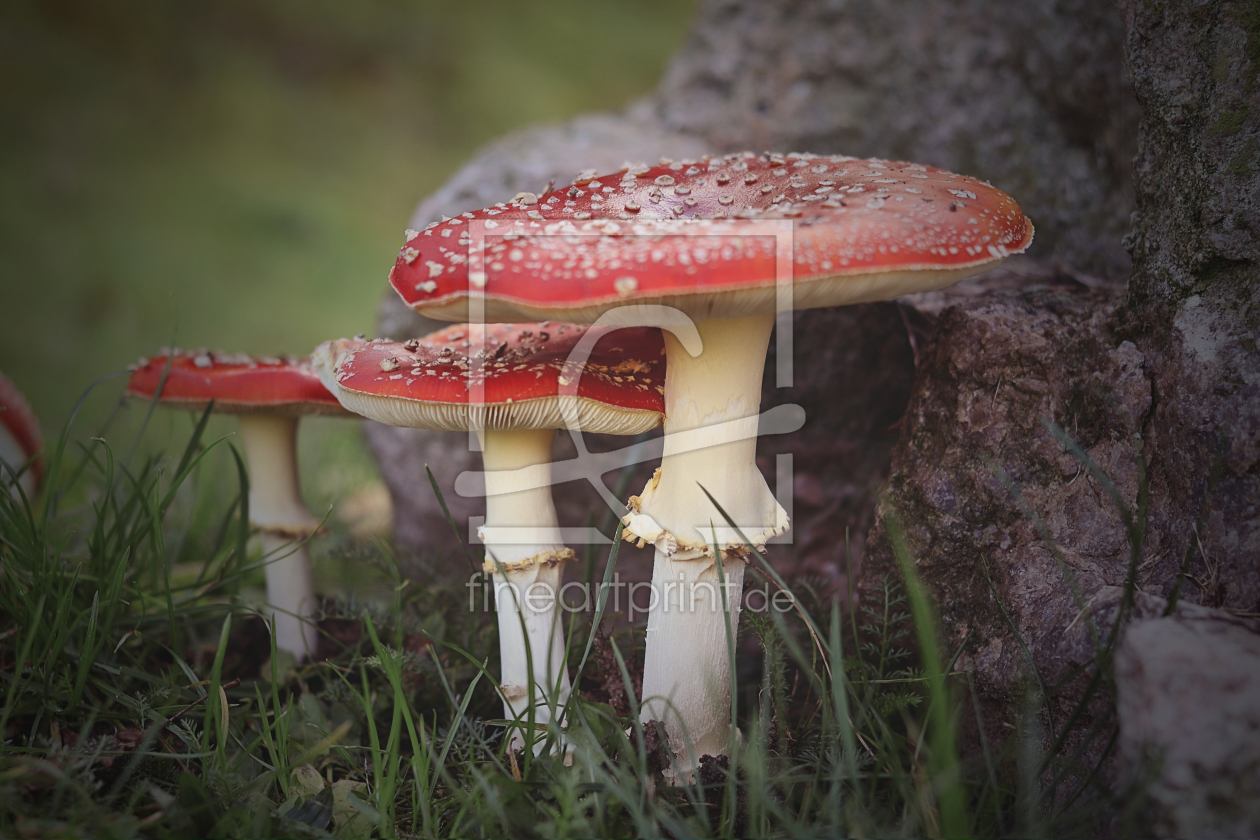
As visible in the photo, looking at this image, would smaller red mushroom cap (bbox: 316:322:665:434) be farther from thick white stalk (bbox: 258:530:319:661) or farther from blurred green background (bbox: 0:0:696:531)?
blurred green background (bbox: 0:0:696:531)

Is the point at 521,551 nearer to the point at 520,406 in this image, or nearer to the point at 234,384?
the point at 520,406

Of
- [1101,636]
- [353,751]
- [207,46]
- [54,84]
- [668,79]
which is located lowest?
[353,751]

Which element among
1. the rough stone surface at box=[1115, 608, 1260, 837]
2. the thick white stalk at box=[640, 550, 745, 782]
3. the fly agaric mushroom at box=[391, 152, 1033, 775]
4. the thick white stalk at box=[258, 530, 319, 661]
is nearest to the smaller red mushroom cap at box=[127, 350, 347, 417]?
the thick white stalk at box=[258, 530, 319, 661]

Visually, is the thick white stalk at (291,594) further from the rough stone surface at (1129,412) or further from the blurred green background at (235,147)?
the blurred green background at (235,147)

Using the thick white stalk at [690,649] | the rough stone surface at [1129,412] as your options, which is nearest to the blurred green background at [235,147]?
the thick white stalk at [690,649]

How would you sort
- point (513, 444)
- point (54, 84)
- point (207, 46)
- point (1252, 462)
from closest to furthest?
point (1252, 462) → point (513, 444) → point (54, 84) → point (207, 46)

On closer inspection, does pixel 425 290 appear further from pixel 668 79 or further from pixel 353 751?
pixel 668 79

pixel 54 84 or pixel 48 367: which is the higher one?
pixel 54 84

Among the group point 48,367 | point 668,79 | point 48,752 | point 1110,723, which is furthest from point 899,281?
point 48,367
